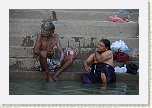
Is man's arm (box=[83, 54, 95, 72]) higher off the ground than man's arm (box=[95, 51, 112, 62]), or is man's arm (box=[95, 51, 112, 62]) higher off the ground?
man's arm (box=[95, 51, 112, 62])

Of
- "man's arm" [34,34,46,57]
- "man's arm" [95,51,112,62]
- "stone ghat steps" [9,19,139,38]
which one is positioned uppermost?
"stone ghat steps" [9,19,139,38]

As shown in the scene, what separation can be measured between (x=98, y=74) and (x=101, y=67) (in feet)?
0.47

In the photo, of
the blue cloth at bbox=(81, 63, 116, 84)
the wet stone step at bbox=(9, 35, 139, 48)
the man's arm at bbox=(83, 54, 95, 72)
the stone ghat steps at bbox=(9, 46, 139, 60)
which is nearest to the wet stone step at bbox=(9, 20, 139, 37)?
the wet stone step at bbox=(9, 35, 139, 48)

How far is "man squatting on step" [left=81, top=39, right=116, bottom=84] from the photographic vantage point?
7.99 meters

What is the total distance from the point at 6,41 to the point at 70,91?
1.33 metres

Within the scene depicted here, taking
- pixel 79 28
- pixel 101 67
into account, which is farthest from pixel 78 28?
pixel 101 67

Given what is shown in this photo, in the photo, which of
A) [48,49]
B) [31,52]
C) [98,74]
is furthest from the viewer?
[31,52]

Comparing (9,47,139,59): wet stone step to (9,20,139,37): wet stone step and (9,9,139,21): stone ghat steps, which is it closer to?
(9,20,139,37): wet stone step

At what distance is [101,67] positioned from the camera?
8078 mm

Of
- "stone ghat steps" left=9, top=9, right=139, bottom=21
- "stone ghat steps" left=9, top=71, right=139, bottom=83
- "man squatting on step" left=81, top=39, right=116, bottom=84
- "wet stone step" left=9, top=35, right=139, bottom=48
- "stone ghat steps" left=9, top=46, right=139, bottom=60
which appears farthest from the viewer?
"stone ghat steps" left=9, top=9, right=139, bottom=21

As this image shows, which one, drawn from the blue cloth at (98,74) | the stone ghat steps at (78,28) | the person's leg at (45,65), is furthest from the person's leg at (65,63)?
the stone ghat steps at (78,28)

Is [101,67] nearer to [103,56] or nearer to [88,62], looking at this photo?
[103,56]

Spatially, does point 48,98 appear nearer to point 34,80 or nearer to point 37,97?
point 37,97

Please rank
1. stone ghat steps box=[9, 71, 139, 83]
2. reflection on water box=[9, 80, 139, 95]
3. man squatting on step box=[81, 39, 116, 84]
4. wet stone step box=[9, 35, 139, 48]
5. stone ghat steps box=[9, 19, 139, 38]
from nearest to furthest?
reflection on water box=[9, 80, 139, 95] → man squatting on step box=[81, 39, 116, 84] → stone ghat steps box=[9, 71, 139, 83] → wet stone step box=[9, 35, 139, 48] → stone ghat steps box=[9, 19, 139, 38]
